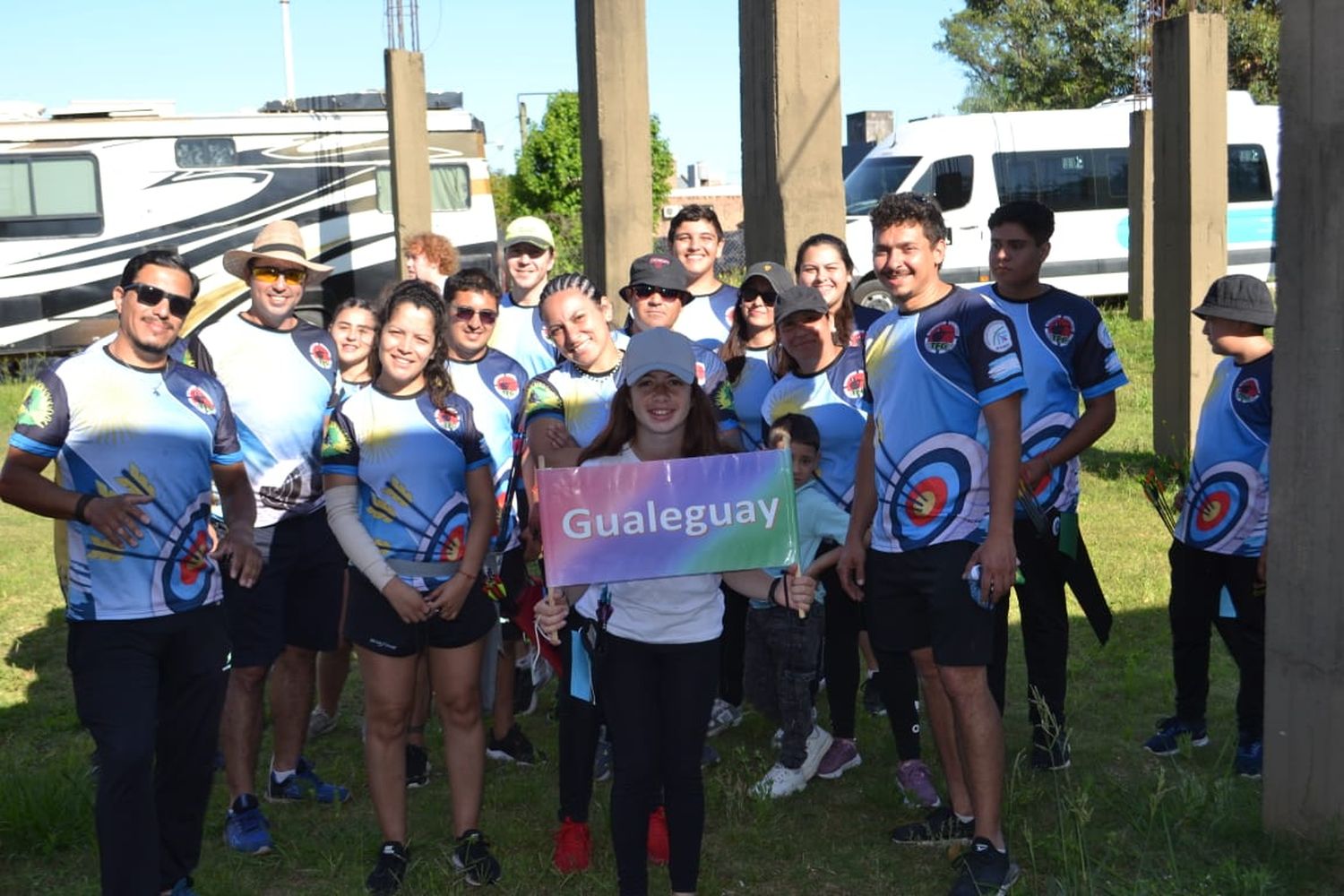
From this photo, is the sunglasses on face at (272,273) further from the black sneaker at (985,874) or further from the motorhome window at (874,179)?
the motorhome window at (874,179)

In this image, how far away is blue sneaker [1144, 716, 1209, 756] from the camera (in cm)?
550

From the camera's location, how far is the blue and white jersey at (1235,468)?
5.14 metres

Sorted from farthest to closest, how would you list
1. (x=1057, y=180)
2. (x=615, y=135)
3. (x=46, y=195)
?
1. (x=1057, y=180)
2. (x=46, y=195)
3. (x=615, y=135)

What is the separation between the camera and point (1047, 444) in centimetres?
513

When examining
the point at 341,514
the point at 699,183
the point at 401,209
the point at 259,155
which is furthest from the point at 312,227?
the point at 699,183

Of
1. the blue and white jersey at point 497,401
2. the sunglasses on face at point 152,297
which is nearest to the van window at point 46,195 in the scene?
the blue and white jersey at point 497,401

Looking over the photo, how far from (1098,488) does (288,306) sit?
685 cm

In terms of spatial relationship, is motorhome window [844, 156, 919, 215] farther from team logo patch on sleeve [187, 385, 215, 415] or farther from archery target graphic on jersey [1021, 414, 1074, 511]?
team logo patch on sleeve [187, 385, 215, 415]

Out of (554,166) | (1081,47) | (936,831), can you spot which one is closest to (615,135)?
(936,831)

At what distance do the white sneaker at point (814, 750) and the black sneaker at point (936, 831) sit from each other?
55 centimetres

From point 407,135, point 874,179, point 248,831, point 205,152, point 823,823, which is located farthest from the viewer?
point 874,179

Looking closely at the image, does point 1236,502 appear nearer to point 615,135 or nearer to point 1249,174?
point 615,135

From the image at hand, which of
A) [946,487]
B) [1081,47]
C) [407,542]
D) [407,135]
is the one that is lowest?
[407,542]

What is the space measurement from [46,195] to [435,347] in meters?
16.1
